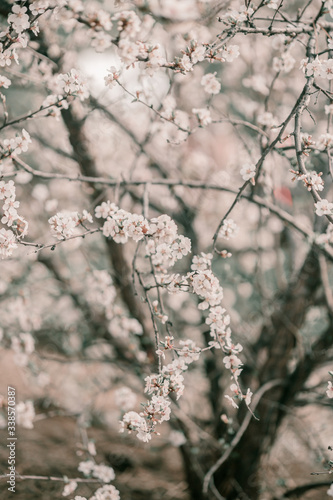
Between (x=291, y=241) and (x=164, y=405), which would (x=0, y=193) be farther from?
(x=291, y=241)

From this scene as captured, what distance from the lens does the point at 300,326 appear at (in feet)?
9.95

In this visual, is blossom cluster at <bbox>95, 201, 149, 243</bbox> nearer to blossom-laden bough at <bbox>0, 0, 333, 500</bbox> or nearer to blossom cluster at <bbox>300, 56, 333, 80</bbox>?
blossom-laden bough at <bbox>0, 0, 333, 500</bbox>

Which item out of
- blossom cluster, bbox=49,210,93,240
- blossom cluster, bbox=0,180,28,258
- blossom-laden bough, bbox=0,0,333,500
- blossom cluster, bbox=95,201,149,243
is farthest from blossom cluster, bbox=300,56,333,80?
blossom cluster, bbox=0,180,28,258

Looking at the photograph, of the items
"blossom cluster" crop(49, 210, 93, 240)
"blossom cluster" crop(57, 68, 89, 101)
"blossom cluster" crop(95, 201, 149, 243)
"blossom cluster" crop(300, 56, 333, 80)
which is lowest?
"blossom cluster" crop(95, 201, 149, 243)

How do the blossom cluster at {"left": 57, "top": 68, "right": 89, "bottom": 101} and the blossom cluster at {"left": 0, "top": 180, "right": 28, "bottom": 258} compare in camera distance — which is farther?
the blossom cluster at {"left": 57, "top": 68, "right": 89, "bottom": 101}

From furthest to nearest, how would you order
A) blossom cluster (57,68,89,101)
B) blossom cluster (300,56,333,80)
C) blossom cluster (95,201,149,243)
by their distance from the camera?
blossom cluster (57,68,89,101)
blossom cluster (95,201,149,243)
blossom cluster (300,56,333,80)

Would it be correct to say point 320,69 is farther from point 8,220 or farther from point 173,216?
point 173,216

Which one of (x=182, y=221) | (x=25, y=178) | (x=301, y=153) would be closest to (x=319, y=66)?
(x=301, y=153)

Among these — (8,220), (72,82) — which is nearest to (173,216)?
(72,82)

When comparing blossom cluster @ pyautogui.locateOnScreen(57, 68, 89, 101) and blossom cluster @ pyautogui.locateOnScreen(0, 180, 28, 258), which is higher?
blossom cluster @ pyautogui.locateOnScreen(57, 68, 89, 101)

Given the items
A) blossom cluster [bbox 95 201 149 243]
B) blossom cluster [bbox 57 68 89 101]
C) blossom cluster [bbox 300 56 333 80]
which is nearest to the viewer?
blossom cluster [bbox 300 56 333 80]

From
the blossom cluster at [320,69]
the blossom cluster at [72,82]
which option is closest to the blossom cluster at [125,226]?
the blossom cluster at [72,82]

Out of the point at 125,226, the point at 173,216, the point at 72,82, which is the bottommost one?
the point at 125,226

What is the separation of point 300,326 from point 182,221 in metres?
1.17
